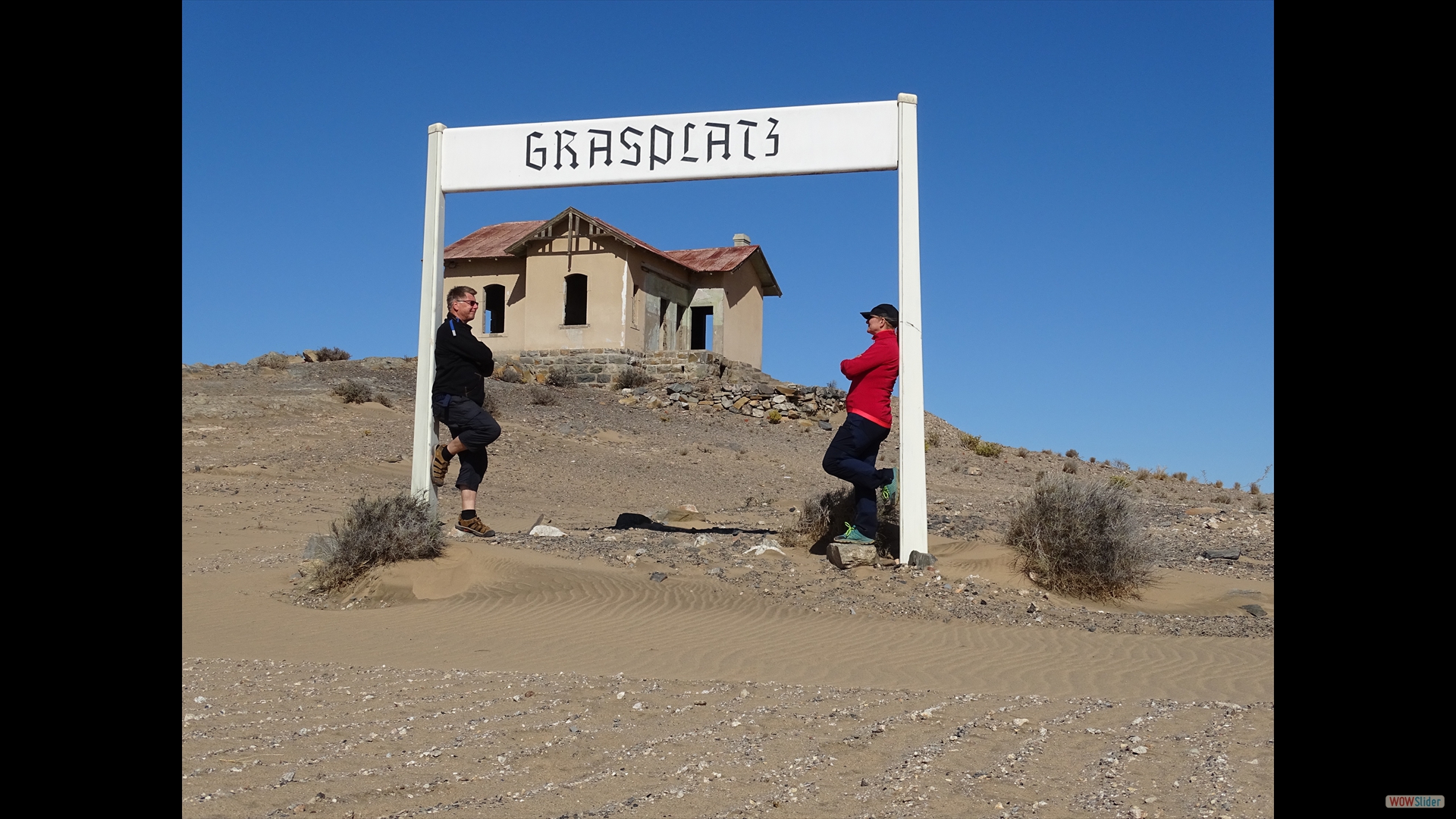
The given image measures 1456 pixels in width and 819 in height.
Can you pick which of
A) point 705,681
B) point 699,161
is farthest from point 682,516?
point 705,681

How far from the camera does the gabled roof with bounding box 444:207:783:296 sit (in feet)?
97.5

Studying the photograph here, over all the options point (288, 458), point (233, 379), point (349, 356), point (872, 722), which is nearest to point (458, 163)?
point (872, 722)

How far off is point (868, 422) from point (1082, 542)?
80.0 inches

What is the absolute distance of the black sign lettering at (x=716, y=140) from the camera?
31.0 feet

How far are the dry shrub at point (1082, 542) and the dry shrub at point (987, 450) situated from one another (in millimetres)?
17365

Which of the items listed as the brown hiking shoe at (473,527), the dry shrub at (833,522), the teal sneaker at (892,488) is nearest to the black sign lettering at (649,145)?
the teal sneaker at (892,488)

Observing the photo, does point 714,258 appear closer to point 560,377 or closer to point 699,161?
point 560,377

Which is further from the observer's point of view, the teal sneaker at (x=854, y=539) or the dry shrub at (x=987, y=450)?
the dry shrub at (x=987, y=450)

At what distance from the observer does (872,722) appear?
459cm

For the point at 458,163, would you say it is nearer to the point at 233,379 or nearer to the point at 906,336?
the point at 906,336

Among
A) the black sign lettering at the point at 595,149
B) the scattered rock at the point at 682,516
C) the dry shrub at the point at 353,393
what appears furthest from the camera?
the dry shrub at the point at 353,393

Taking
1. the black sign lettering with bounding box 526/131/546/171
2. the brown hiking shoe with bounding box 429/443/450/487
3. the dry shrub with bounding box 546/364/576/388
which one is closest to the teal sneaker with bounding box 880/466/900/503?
the brown hiking shoe with bounding box 429/443/450/487

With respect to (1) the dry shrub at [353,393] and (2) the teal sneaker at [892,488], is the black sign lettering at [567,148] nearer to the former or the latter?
(2) the teal sneaker at [892,488]

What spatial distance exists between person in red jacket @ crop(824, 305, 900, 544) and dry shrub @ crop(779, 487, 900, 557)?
1.43ft
